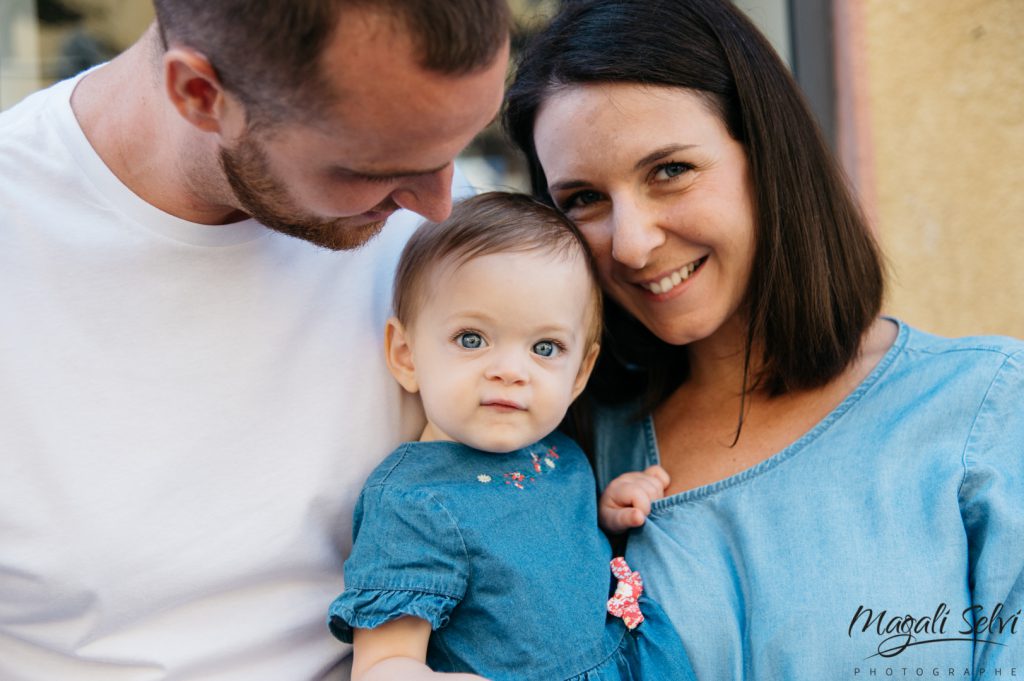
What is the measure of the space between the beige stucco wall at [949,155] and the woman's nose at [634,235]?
148 centimetres

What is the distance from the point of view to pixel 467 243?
5.79ft

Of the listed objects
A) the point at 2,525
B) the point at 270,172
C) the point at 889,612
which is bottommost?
the point at 889,612

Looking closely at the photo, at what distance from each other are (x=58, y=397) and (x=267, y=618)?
1.56ft

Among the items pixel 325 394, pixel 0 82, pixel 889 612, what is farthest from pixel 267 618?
pixel 0 82

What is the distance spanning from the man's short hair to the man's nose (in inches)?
7.6

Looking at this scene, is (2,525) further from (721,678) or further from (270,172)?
(721,678)

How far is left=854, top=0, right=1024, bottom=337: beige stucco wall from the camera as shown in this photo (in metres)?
3.10

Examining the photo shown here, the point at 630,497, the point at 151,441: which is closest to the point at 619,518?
the point at 630,497

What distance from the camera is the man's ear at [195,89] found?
152cm

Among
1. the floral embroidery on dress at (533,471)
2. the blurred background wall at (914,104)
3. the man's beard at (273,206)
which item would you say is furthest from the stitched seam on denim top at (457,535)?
the blurred background wall at (914,104)

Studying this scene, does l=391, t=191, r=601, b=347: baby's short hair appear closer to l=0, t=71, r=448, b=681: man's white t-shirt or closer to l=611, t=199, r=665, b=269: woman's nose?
Result: l=611, t=199, r=665, b=269: woman's nose

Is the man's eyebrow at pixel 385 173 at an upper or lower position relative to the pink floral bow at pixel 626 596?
upper

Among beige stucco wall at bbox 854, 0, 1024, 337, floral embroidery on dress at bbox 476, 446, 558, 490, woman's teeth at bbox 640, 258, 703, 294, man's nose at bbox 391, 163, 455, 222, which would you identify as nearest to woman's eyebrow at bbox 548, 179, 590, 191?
woman's teeth at bbox 640, 258, 703, 294

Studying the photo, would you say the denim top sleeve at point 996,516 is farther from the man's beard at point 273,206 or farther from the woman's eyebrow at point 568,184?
the man's beard at point 273,206
